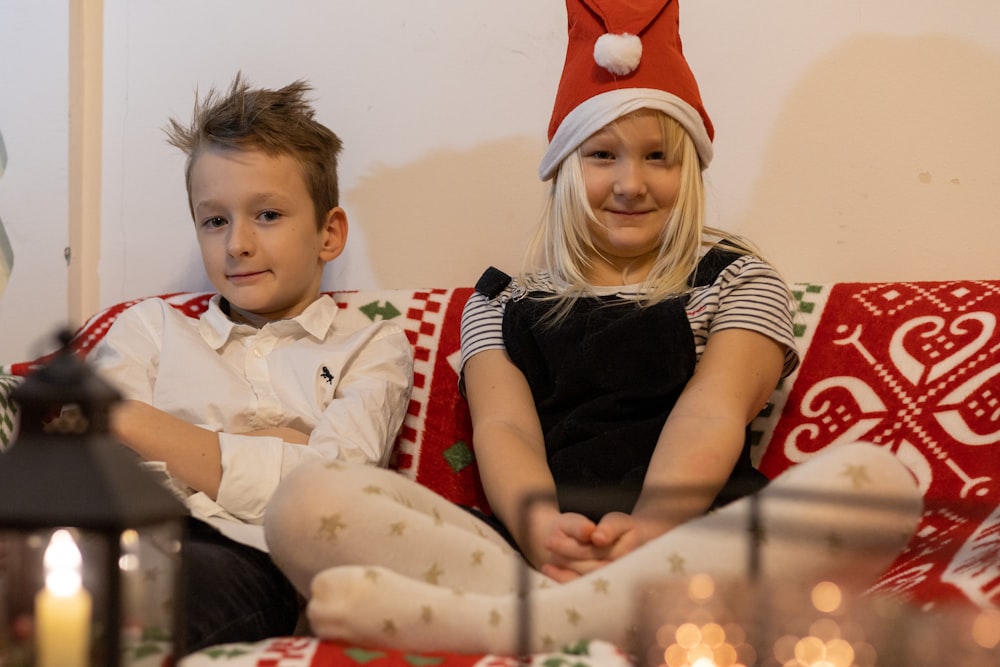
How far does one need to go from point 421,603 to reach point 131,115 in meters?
1.09

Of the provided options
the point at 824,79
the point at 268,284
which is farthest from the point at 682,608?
the point at 824,79

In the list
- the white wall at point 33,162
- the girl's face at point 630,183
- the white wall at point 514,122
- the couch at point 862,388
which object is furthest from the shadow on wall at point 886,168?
the white wall at point 33,162

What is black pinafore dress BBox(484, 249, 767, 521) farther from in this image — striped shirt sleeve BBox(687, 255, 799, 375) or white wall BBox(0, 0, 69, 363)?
white wall BBox(0, 0, 69, 363)

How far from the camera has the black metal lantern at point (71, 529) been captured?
1.39ft

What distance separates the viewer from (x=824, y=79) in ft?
4.37

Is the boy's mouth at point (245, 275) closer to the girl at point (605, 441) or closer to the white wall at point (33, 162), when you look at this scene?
the girl at point (605, 441)

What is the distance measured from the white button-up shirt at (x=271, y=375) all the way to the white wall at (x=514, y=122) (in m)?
0.25

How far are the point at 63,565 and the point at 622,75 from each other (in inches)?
33.2

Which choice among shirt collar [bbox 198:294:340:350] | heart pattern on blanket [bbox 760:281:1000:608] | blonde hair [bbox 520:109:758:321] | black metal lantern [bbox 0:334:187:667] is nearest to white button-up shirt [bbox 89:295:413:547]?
shirt collar [bbox 198:294:340:350]

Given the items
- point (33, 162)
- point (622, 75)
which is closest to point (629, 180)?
point (622, 75)

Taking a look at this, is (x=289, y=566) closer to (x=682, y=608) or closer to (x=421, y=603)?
(x=421, y=603)

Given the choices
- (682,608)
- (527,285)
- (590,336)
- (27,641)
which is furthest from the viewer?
(527,285)

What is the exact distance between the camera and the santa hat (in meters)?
1.11

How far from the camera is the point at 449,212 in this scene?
143 centimetres
